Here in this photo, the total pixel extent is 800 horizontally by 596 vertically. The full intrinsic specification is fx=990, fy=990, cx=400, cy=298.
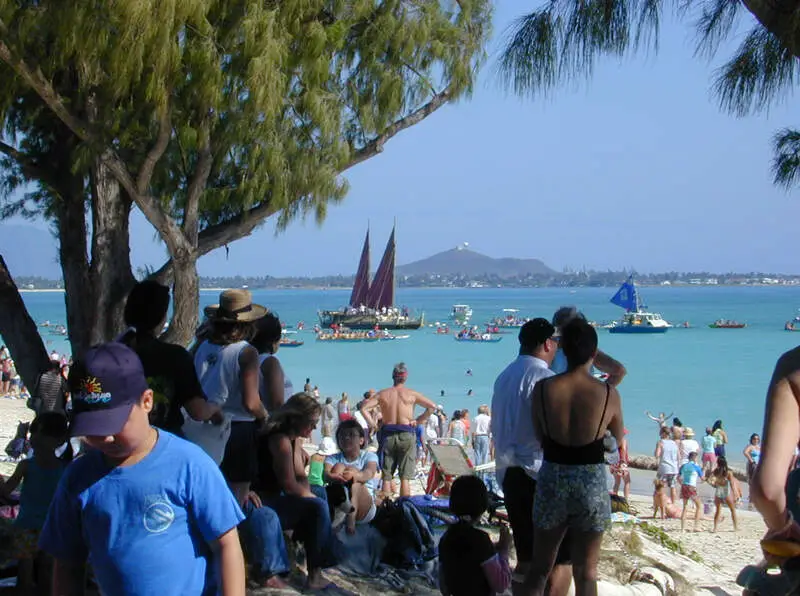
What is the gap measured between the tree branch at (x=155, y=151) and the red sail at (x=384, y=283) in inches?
2480

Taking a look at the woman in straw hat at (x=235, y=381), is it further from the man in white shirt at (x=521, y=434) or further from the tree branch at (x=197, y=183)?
the tree branch at (x=197, y=183)

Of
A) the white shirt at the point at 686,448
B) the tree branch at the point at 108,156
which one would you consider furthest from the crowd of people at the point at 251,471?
the white shirt at the point at 686,448

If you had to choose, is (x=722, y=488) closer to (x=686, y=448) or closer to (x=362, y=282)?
Answer: (x=686, y=448)

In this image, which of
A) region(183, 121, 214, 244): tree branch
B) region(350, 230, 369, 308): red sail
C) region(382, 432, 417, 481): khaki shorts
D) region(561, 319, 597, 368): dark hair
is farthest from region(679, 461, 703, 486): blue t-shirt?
region(350, 230, 369, 308): red sail

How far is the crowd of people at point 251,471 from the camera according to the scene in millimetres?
2330

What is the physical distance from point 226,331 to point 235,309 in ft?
0.39

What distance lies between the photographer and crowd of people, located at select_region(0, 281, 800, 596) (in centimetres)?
233

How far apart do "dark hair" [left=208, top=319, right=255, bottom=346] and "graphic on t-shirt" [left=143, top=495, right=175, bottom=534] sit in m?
2.42

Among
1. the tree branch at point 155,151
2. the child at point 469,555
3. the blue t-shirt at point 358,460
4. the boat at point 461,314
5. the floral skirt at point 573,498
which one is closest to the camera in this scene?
the floral skirt at point 573,498

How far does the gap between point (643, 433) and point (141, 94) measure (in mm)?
28485

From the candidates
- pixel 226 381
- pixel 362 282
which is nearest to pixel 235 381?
pixel 226 381

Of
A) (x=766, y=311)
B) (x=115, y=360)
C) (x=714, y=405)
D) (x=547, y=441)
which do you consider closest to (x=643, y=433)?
(x=714, y=405)

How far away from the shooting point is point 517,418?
4512 millimetres

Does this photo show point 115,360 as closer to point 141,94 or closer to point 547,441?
point 547,441
